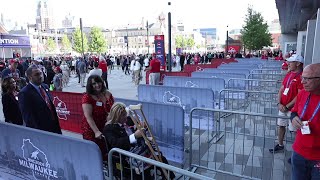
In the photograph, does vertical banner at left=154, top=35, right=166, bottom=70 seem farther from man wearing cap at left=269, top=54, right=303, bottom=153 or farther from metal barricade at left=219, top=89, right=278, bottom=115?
man wearing cap at left=269, top=54, right=303, bottom=153

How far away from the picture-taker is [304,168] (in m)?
2.76

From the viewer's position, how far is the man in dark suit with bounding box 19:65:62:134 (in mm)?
3729

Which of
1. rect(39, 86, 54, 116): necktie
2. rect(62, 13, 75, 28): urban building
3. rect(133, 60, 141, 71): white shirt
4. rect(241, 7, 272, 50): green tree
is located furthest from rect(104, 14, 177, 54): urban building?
rect(39, 86, 54, 116): necktie

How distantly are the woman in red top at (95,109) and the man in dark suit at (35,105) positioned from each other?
53 centimetres

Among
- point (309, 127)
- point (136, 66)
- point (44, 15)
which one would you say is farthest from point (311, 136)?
point (44, 15)

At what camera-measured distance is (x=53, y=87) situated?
39.2ft

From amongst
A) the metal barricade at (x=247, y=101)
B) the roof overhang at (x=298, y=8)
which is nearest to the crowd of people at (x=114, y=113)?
the metal barricade at (x=247, y=101)

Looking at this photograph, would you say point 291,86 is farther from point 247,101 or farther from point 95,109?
point 247,101

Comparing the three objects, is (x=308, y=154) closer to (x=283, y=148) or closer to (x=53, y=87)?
(x=283, y=148)

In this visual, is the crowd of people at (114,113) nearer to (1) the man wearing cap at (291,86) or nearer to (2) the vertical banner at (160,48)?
(1) the man wearing cap at (291,86)

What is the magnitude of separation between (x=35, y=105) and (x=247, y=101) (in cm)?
647

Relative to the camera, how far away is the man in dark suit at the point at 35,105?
373 cm

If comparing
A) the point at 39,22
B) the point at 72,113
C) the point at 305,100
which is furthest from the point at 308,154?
the point at 39,22

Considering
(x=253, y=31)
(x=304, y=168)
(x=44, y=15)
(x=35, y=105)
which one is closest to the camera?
(x=304, y=168)
